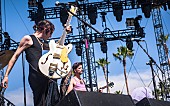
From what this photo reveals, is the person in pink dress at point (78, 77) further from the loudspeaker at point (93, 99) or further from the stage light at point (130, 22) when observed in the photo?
the stage light at point (130, 22)

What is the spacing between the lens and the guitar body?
2.40 metres

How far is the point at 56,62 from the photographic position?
8.09 feet

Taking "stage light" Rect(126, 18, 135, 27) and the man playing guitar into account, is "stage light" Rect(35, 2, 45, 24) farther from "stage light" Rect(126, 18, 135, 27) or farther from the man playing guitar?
the man playing guitar

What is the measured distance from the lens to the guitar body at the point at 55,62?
7.87 feet

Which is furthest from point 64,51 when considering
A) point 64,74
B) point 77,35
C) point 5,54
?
point 77,35

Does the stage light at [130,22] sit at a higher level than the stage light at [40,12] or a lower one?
lower

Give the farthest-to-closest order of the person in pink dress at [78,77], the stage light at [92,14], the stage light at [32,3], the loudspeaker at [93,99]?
1. the stage light at [32,3]
2. the stage light at [92,14]
3. the person in pink dress at [78,77]
4. the loudspeaker at [93,99]

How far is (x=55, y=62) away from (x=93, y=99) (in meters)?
0.66

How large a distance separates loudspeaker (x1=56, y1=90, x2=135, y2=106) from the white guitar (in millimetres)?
477

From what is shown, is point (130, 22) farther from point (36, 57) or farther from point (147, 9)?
point (36, 57)

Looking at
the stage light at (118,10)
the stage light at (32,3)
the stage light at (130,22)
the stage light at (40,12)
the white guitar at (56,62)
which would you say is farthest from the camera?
the stage light at (130,22)

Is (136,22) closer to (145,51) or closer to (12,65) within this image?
(145,51)

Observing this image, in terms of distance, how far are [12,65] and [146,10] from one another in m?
12.3

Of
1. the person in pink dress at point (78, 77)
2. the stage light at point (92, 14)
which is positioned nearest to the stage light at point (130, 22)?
the stage light at point (92, 14)
